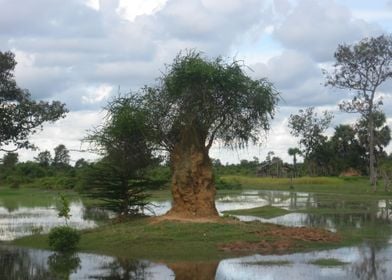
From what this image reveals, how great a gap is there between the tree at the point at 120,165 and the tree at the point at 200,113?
5.17 feet

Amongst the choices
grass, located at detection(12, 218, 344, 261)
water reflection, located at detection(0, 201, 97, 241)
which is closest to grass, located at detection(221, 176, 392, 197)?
water reflection, located at detection(0, 201, 97, 241)

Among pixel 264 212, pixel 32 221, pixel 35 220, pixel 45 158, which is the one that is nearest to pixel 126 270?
pixel 32 221

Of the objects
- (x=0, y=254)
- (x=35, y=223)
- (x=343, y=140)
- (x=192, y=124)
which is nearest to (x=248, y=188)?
(x=343, y=140)

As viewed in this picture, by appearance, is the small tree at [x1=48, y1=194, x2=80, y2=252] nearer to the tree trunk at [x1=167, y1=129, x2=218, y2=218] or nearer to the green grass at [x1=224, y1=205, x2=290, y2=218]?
the tree trunk at [x1=167, y1=129, x2=218, y2=218]

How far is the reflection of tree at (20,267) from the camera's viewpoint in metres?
18.0

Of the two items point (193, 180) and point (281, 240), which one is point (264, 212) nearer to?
point (193, 180)

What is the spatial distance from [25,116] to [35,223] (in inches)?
286

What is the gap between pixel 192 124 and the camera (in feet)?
91.1

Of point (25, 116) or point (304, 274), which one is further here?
point (25, 116)

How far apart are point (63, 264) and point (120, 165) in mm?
10498

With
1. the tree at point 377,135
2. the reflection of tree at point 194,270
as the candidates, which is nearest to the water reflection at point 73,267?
A: the reflection of tree at point 194,270

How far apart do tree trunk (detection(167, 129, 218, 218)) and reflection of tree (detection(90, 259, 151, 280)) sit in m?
7.35

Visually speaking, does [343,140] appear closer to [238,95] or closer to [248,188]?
[248,188]

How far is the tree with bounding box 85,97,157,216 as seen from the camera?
29.8 metres
